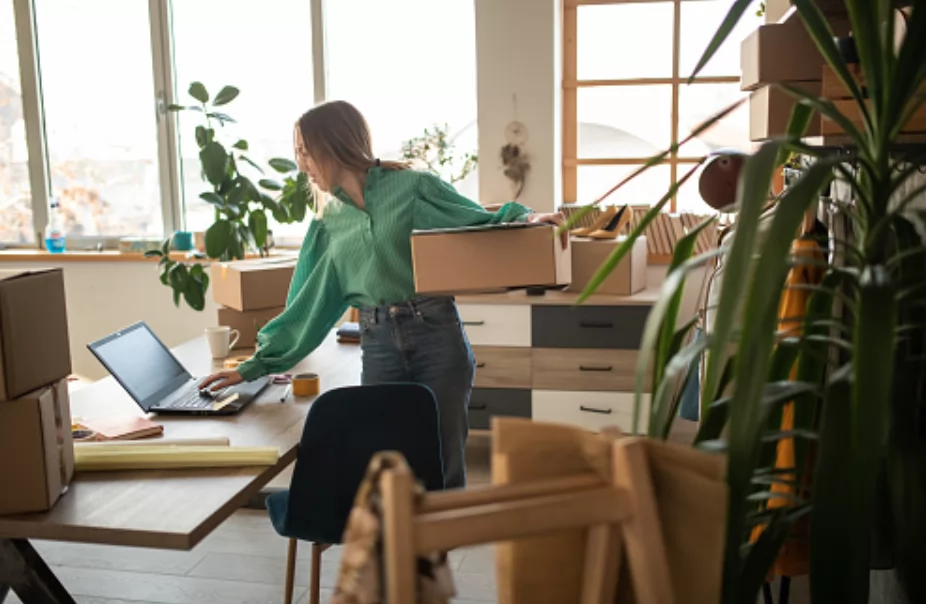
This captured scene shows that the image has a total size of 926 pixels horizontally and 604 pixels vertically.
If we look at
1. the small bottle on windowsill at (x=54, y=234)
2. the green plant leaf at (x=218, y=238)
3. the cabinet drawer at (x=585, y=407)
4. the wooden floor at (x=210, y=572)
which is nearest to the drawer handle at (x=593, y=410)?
the cabinet drawer at (x=585, y=407)

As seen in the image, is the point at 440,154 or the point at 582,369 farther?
Answer: the point at 440,154

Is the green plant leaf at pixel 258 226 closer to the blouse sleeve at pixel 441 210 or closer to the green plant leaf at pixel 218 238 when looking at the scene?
the green plant leaf at pixel 218 238

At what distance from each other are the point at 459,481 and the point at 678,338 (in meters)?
1.30

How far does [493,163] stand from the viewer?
13.9 feet

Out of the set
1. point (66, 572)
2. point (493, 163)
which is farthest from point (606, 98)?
point (66, 572)

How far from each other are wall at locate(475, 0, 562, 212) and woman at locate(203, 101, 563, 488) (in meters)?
1.80

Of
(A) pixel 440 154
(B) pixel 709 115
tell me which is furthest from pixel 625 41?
(A) pixel 440 154

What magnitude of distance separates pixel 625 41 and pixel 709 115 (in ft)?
1.78

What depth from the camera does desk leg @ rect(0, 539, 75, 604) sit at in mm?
1814

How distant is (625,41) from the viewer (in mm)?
4363

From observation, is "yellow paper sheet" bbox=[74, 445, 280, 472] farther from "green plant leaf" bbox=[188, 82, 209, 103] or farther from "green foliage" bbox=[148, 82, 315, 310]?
"green plant leaf" bbox=[188, 82, 209, 103]

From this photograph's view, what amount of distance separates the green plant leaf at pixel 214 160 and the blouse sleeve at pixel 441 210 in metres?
1.71

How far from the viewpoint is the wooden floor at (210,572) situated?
9.24 feet

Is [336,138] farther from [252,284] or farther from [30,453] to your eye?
[30,453]
